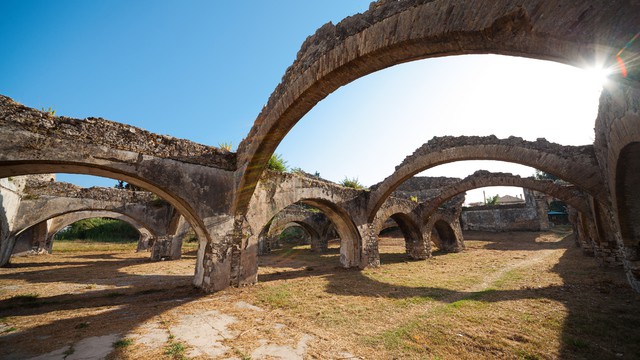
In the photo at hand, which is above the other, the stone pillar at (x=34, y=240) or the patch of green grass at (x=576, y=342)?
the stone pillar at (x=34, y=240)

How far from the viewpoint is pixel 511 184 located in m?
11.4

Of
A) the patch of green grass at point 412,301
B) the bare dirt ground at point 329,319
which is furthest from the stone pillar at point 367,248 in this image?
the patch of green grass at point 412,301

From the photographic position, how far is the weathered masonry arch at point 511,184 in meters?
10.5

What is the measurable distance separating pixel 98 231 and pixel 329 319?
29938 millimetres

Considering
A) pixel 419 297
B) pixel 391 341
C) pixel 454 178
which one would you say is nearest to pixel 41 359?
pixel 391 341

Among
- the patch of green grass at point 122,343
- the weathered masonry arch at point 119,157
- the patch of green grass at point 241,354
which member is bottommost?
the patch of green grass at point 241,354

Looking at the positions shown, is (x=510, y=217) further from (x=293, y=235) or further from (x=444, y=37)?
(x=444, y=37)

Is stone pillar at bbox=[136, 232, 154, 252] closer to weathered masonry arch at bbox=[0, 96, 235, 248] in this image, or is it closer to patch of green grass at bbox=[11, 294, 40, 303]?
patch of green grass at bbox=[11, 294, 40, 303]

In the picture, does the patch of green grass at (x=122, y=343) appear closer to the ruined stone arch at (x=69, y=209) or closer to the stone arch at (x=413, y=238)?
the ruined stone arch at (x=69, y=209)

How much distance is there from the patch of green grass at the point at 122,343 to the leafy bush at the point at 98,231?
87.7 feet

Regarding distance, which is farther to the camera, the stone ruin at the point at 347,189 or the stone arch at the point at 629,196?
the stone arch at the point at 629,196

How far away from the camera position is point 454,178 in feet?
86.9

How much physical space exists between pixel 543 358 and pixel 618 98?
132 inches

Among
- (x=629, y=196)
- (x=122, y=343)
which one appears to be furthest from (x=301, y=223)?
(x=629, y=196)
